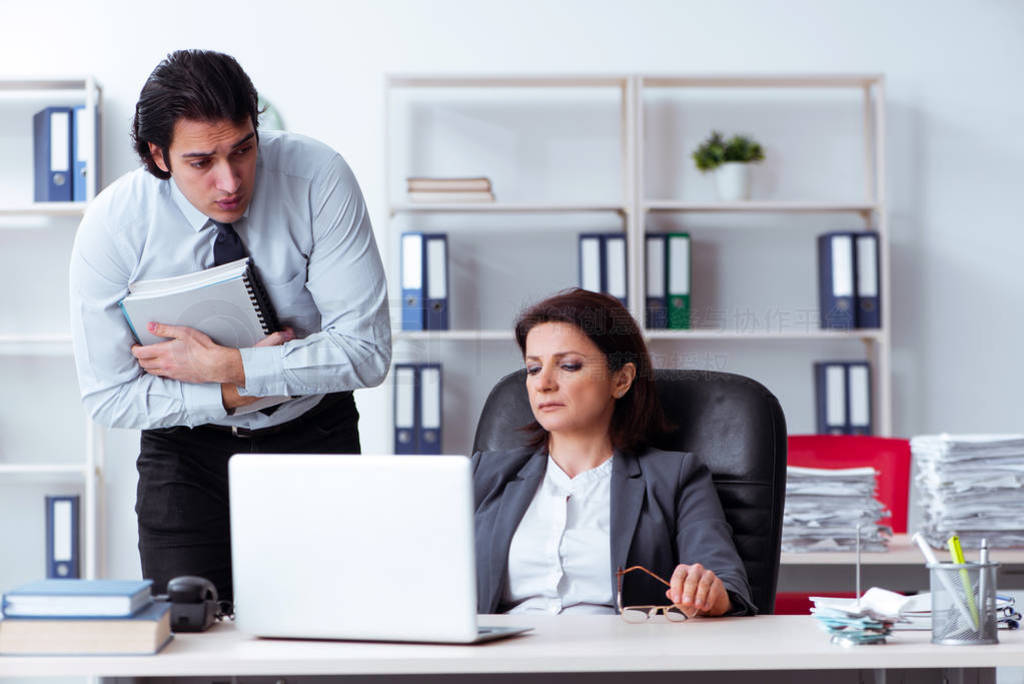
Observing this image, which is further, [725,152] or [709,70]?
[709,70]

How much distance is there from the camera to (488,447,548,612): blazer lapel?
5.75 ft

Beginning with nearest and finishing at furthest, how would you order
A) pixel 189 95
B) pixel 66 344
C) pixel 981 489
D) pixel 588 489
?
pixel 189 95 < pixel 588 489 < pixel 981 489 < pixel 66 344

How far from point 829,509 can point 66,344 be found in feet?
8.72

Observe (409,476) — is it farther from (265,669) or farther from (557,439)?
(557,439)

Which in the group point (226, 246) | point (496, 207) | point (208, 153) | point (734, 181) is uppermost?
point (734, 181)

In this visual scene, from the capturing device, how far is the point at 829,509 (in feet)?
8.09

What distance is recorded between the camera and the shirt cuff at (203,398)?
1.81 m

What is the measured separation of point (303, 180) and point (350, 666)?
3.34ft

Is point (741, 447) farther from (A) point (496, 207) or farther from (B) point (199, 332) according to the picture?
(A) point (496, 207)

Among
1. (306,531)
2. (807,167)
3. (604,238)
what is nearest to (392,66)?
(604,238)

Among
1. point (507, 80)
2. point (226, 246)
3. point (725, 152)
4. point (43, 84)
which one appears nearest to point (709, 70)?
point (725, 152)

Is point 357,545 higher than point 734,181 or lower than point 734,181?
lower

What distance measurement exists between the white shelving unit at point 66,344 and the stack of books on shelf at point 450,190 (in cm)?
107

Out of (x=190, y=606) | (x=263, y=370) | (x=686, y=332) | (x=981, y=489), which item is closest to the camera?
(x=190, y=606)
